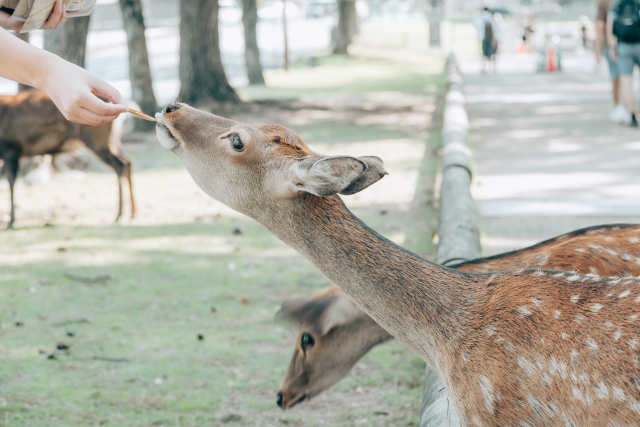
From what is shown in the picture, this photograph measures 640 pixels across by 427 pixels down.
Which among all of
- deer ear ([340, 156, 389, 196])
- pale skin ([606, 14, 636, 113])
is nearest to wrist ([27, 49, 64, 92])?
deer ear ([340, 156, 389, 196])

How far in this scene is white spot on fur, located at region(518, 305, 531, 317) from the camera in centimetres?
286

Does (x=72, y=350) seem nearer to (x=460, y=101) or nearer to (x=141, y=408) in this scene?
(x=141, y=408)

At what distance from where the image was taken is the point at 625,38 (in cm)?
1172

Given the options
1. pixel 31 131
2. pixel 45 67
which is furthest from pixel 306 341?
pixel 31 131

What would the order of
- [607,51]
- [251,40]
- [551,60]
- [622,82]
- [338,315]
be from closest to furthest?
[338,315]
[622,82]
[607,51]
[251,40]
[551,60]

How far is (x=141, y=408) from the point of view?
14.3ft

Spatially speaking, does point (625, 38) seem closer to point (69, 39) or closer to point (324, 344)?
point (69, 39)

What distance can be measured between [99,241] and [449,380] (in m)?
5.44

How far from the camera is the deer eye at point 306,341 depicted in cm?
386

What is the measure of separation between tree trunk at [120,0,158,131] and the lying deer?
10550mm

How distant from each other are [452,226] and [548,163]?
4.96 meters

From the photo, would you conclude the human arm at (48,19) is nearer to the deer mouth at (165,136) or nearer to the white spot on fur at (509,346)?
the deer mouth at (165,136)

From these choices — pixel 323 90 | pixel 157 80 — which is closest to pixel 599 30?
pixel 323 90

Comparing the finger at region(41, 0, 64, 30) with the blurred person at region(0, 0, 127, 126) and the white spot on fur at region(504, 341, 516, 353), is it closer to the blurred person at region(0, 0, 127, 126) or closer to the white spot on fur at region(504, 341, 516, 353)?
the blurred person at region(0, 0, 127, 126)
